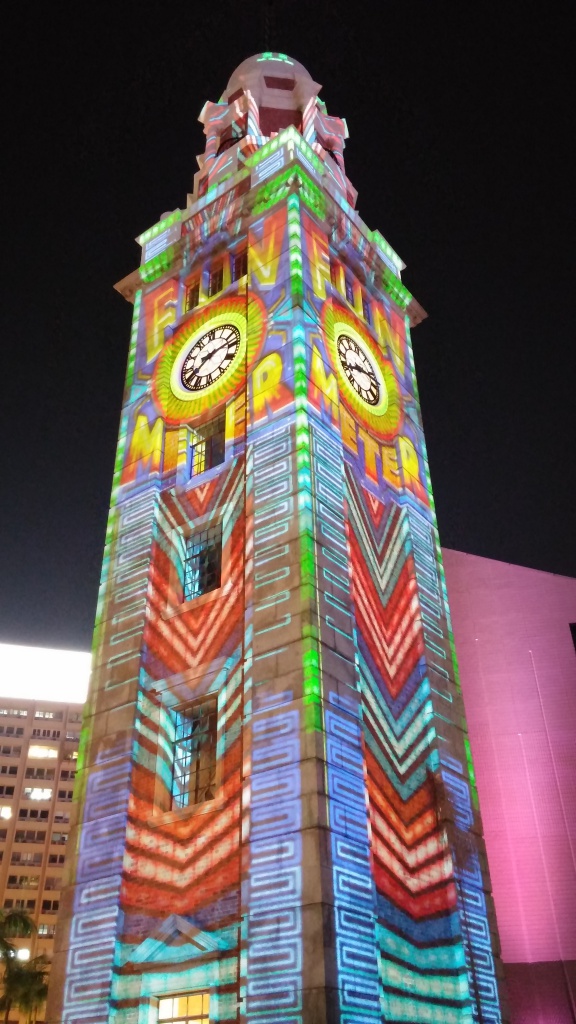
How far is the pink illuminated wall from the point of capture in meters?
32.0

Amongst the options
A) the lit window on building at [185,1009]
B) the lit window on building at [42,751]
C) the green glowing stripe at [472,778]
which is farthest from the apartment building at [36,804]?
the lit window on building at [185,1009]

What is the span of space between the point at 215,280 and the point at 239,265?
130 centimetres

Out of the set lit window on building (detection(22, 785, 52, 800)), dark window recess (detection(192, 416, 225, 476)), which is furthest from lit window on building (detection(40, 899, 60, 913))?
dark window recess (detection(192, 416, 225, 476))

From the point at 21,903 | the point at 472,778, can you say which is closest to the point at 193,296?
the point at 472,778

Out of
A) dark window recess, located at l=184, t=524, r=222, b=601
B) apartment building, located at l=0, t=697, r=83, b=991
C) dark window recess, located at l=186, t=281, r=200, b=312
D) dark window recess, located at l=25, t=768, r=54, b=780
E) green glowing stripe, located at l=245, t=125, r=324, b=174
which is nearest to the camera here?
dark window recess, located at l=184, t=524, r=222, b=601

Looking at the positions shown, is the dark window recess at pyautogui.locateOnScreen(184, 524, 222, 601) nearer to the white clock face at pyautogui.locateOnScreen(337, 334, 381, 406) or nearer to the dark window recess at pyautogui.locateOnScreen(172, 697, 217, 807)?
the dark window recess at pyautogui.locateOnScreen(172, 697, 217, 807)

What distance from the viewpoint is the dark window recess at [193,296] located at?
119ft

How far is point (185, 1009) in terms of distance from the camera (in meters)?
21.2

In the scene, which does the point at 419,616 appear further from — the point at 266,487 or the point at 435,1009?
the point at 435,1009

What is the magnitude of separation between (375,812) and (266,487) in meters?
9.72

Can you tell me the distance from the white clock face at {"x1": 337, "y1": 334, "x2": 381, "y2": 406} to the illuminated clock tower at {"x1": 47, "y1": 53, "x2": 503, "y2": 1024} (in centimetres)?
12

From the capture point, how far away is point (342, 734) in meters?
22.3

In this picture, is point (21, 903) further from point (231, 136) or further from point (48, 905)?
point (231, 136)

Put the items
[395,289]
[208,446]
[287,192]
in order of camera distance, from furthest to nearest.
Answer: [395,289]
[287,192]
[208,446]
